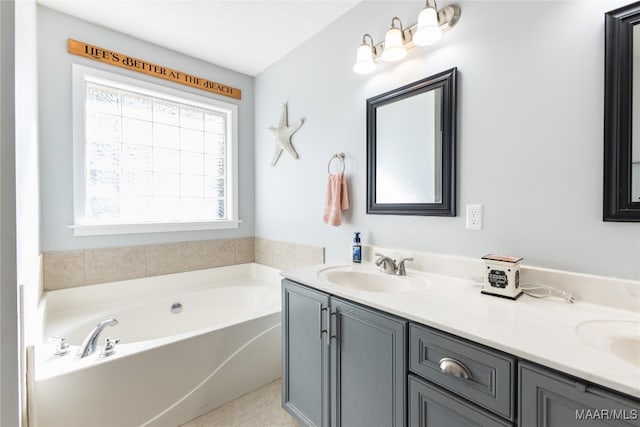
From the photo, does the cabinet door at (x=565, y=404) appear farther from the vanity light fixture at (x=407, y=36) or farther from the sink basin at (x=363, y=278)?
the vanity light fixture at (x=407, y=36)

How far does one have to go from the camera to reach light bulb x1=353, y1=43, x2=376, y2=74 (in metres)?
1.71

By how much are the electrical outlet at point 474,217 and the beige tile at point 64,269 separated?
266 cm

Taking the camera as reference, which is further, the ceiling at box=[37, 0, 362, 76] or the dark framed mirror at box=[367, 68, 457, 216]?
the ceiling at box=[37, 0, 362, 76]

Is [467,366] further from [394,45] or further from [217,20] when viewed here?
[217,20]

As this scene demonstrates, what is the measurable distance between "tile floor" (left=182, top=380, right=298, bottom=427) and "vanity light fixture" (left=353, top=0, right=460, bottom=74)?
217 cm

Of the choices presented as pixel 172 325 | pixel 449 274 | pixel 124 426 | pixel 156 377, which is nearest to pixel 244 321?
pixel 156 377

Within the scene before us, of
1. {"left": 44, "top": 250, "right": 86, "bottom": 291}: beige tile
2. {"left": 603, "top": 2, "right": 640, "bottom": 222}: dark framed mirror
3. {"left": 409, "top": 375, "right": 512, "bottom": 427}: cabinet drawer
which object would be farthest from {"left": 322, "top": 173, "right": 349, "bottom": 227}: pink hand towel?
{"left": 44, "top": 250, "right": 86, "bottom": 291}: beige tile

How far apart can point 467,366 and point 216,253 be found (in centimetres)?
245

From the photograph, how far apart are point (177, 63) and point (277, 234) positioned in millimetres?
1801

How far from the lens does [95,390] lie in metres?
1.40

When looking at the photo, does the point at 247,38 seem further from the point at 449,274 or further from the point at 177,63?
the point at 449,274

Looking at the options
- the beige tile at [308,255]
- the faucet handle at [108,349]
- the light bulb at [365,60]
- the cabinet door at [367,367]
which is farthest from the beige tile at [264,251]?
the light bulb at [365,60]

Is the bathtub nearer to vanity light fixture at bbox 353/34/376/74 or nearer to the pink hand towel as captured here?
the pink hand towel

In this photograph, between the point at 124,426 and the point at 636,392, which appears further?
the point at 124,426
